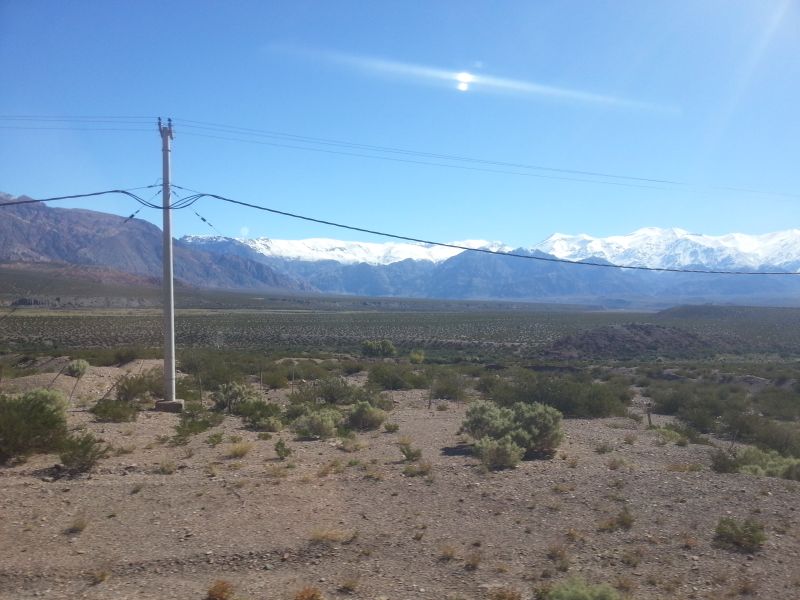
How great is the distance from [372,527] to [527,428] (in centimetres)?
728

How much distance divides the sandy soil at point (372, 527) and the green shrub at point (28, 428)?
1.25 ft

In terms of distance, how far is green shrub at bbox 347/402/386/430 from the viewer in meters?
20.3

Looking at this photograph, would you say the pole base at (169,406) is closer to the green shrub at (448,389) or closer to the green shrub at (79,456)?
the green shrub at (79,456)

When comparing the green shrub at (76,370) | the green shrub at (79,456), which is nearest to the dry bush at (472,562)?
the green shrub at (79,456)

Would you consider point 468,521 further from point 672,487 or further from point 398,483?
point 672,487

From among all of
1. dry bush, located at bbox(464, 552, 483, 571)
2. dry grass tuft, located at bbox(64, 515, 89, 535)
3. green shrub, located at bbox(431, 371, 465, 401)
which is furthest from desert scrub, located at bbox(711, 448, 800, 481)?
green shrub, located at bbox(431, 371, 465, 401)

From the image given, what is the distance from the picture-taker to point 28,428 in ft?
44.5

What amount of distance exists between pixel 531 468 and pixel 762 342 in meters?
74.4

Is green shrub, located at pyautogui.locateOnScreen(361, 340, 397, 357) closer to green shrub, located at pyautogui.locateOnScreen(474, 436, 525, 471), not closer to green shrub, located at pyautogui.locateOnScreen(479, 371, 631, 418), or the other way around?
green shrub, located at pyautogui.locateOnScreen(479, 371, 631, 418)

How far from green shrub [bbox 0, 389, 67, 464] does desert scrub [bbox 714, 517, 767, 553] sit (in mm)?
12435

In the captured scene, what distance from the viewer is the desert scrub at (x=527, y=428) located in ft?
54.0

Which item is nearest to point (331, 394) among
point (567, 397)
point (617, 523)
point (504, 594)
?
point (567, 397)

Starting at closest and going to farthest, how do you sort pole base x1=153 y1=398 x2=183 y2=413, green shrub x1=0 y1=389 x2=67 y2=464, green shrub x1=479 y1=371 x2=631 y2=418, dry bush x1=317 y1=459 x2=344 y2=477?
green shrub x1=0 y1=389 x2=67 y2=464 < dry bush x1=317 y1=459 x2=344 y2=477 < pole base x1=153 y1=398 x2=183 y2=413 < green shrub x1=479 y1=371 x2=631 y2=418

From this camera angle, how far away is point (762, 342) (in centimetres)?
7844
